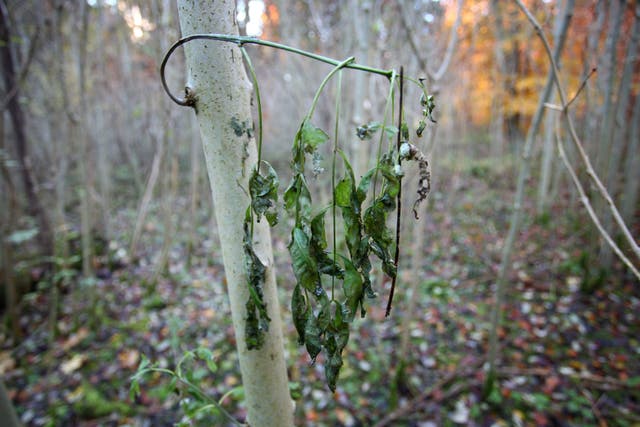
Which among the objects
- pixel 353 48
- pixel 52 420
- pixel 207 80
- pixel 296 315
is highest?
pixel 353 48

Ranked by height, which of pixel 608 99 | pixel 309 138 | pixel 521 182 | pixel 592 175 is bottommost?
pixel 521 182

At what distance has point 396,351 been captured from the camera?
3061mm

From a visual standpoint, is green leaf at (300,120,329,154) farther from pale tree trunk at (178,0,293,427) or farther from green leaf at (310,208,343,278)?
pale tree trunk at (178,0,293,427)

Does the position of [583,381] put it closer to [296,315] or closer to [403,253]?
[403,253]

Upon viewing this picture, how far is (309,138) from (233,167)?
0.25 meters

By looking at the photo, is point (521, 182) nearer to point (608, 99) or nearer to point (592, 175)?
point (592, 175)

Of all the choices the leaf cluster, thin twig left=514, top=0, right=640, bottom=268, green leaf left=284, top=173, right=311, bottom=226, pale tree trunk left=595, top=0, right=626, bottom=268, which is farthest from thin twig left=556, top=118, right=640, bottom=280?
pale tree trunk left=595, top=0, right=626, bottom=268

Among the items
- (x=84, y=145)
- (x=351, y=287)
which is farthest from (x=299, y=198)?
(x=84, y=145)

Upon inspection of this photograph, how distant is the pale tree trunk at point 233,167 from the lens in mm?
646

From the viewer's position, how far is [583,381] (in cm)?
258

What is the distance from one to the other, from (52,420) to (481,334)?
362 centimetres

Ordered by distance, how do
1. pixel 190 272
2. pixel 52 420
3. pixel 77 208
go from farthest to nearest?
pixel 77 208, pixel 190 272, pixel 52 420

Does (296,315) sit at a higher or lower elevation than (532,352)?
higher

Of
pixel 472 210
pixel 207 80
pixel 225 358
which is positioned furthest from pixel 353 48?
pixel 472 210
